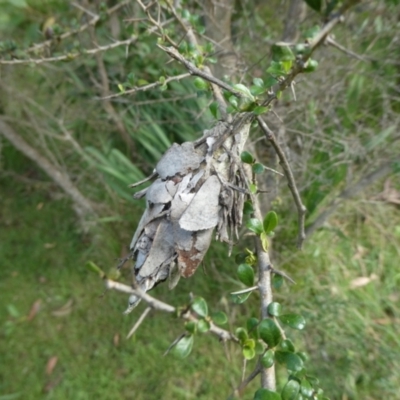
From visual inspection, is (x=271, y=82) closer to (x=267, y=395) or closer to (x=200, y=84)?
(x=200, y=84)

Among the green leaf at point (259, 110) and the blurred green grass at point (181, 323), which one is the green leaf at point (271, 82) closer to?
the green leaf at point (259, 110)

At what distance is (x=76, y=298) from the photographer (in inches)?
61.4

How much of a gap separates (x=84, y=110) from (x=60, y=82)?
160 mm

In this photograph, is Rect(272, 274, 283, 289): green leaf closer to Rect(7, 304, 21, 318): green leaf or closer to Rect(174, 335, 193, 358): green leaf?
Rect(174, 335, 193, 358): green leaf

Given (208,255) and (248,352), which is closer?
(248,352)

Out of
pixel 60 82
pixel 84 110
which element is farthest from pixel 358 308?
pixel 60 82

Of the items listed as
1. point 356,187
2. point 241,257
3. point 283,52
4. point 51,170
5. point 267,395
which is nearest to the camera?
point 283,52

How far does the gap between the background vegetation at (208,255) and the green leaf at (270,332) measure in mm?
671

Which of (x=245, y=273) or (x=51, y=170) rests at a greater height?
(x=245, y=273)

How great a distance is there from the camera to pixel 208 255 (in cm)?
136

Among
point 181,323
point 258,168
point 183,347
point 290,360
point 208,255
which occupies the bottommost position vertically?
point 181,323

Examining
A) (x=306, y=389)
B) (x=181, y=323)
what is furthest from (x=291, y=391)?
(x=181, y=323)

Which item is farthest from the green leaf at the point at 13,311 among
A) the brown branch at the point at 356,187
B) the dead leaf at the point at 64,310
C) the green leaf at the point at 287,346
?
the green leaf at the point at 287,346

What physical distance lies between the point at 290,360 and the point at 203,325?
0.13 m
